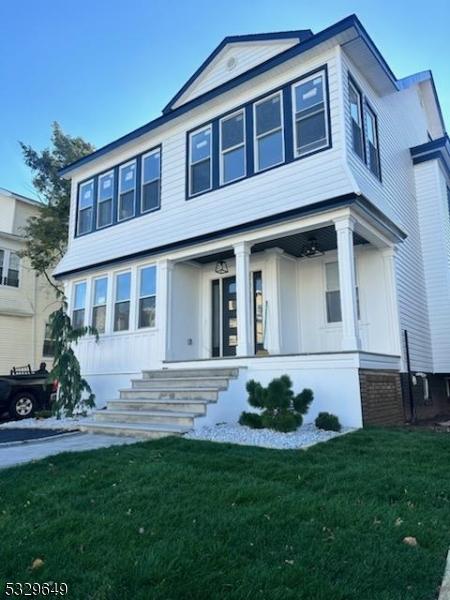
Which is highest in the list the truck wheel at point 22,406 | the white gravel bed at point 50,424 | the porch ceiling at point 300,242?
the porch ceiling at point 300,242

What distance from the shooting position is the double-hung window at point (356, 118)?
8.64 metres

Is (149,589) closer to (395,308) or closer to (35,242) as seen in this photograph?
(395,308)

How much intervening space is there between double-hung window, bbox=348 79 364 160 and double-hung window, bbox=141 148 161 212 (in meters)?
4.72

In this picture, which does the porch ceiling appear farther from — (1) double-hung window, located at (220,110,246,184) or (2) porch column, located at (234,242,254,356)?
(1) double-hung window, located at (220,110,246,184)

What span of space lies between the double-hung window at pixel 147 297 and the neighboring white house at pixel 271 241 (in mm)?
35

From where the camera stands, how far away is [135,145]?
11805 millimetres

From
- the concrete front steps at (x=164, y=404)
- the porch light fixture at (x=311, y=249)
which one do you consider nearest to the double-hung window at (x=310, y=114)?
the porch light fixture at (x=311, y=249)

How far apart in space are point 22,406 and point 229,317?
5.35 metres

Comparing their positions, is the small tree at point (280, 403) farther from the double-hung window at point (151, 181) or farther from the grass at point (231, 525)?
the double-hung window at point (151, 181)

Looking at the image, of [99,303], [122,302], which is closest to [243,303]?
[122,302]

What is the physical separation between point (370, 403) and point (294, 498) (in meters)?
4.04

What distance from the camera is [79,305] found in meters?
12.5

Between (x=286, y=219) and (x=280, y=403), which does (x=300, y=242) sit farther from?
A: (x=280, y=403)

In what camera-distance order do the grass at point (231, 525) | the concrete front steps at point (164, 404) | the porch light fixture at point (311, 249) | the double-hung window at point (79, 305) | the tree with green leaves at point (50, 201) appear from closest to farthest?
the grass at point (231, 525), the concrete front steps at point (164, 404), the porch light fixture at point (311, 249), the double-hung window at point (79, 305), the tree with green leaves at point (50, 201)
